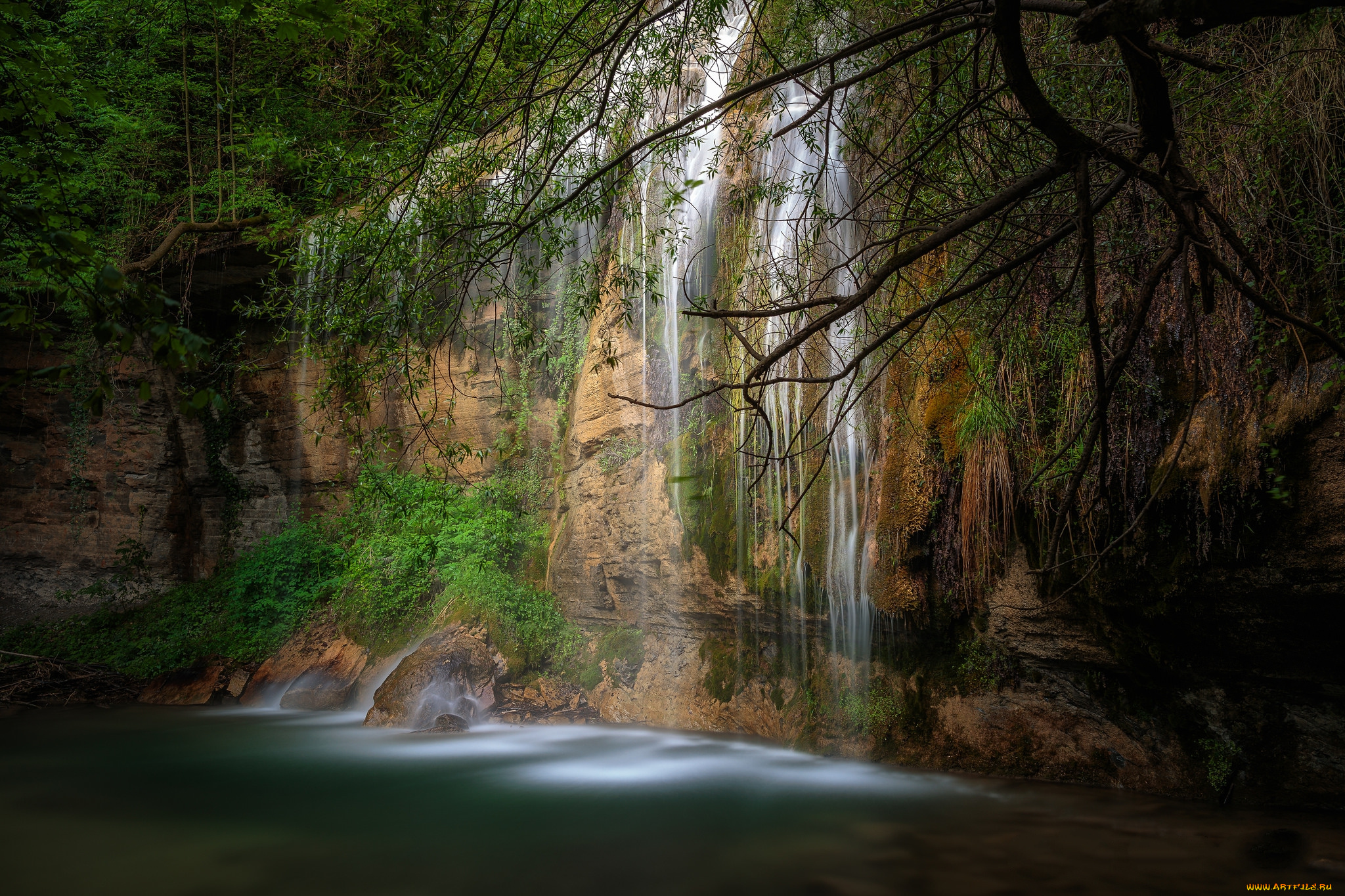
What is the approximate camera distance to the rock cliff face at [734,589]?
15.4ft

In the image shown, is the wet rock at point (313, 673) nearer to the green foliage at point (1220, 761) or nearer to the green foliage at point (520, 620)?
the green foliage at point (520, 620)

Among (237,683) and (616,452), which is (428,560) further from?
(616,452)

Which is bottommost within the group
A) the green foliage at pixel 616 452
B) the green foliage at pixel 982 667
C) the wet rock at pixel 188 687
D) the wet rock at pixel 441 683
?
the wet rock at pixel 188 687

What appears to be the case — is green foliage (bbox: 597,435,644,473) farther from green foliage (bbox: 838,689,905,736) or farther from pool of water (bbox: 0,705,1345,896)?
green foliage (bbox: 838,689,905,736)

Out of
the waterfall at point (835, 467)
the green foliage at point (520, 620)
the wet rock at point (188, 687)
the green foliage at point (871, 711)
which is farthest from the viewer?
the wet rock at point (188, 687)

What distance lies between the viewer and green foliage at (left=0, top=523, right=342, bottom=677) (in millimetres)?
11656

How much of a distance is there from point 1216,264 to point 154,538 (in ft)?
51.7

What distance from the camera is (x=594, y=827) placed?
5.37 meters

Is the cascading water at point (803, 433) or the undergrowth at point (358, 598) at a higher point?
the cascading water at point (803, 433)

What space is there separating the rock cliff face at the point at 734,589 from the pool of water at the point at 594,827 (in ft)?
1.37

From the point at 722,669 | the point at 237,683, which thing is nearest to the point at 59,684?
the point at 237,683

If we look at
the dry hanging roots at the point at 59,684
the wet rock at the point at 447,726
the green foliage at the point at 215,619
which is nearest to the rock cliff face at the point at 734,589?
the wet rock at the point at 447,726

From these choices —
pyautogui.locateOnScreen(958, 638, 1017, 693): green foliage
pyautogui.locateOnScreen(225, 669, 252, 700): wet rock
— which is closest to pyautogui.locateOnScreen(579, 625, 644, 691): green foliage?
pyautogui.locateOnScreen(958, 638, 1017, 693): green foliage

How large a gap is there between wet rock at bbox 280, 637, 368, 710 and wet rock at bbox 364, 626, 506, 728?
1.35m
